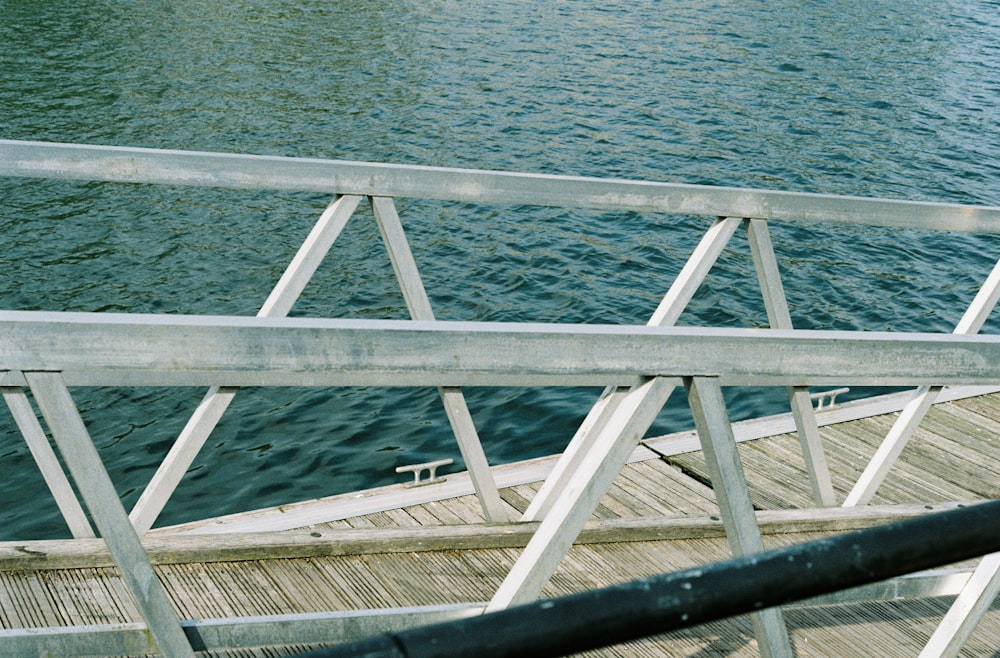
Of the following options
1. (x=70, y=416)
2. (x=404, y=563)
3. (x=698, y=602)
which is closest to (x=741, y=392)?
(x=404, y=563)

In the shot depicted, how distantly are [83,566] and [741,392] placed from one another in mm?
6807

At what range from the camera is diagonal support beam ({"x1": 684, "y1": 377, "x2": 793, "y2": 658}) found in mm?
2230

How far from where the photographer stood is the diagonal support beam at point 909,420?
437cm

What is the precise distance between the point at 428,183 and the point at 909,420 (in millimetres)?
2000

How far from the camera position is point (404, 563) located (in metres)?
4.29

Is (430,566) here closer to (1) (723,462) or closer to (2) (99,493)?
(1) (723,462)

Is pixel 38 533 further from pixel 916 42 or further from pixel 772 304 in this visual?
pixel 916 42

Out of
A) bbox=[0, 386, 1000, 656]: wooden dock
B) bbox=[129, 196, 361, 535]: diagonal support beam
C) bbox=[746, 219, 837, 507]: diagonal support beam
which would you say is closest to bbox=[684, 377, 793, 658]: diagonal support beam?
bbox=[0, 386, 1000, 656]: wooden dock

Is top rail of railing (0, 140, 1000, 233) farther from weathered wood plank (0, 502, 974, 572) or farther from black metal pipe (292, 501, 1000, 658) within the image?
black metal pipe (292, 501, 1000, 658)

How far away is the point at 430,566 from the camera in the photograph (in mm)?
4281

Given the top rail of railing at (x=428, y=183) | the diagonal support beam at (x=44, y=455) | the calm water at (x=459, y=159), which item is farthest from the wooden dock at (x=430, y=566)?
the calm water at (x=459, y=159)

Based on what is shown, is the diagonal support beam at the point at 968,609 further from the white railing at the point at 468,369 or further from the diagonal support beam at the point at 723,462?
the diagonal support beam at the point at 723,462

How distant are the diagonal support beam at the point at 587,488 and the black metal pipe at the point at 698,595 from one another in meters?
1.14

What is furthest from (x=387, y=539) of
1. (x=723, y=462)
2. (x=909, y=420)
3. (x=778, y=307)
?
(x=723, y=462)
